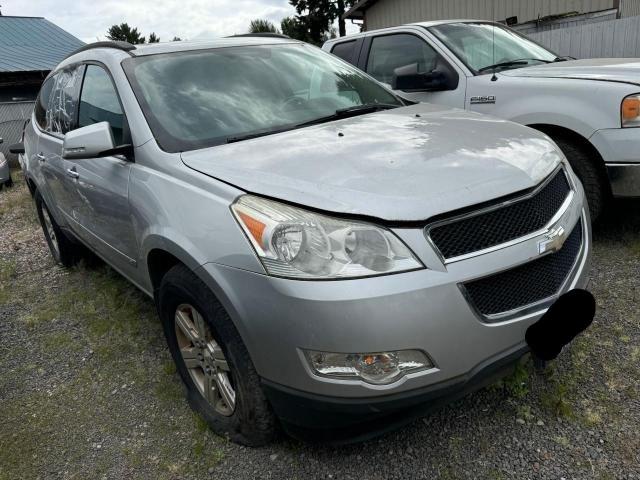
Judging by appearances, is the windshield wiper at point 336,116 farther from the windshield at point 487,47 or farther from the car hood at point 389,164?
the windshield at point 487,47

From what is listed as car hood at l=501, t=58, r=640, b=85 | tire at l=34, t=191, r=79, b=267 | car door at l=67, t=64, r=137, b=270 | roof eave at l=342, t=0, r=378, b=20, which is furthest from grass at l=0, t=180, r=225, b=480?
roof eave at l=342, t=0, r=378, b=20

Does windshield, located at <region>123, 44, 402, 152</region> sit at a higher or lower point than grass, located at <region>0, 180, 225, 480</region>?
higher

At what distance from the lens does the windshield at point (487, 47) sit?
15.4 feet

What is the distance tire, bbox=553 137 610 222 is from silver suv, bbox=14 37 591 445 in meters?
1.44

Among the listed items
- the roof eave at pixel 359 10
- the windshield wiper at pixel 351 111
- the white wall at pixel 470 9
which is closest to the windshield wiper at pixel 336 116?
the windshield wiper at pixel 351 111

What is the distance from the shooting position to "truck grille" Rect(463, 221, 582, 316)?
184cm

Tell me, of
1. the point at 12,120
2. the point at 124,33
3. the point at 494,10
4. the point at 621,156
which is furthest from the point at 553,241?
the point at 124,33

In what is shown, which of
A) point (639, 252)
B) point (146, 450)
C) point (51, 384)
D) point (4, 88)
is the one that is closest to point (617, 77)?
point (639, 252)

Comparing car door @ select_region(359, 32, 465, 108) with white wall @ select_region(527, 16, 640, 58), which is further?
white wall @ select_region(527, 16, 640, 58)

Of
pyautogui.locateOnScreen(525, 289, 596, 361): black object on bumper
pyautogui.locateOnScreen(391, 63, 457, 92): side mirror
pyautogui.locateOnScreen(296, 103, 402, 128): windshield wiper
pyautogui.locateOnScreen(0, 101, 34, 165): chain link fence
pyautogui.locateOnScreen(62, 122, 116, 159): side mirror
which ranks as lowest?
pyautogui.locateOnScreen(0, 101, 34, 165): chain link fence

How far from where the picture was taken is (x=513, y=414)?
2363 mm

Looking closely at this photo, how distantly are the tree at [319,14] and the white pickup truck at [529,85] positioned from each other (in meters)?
28.2

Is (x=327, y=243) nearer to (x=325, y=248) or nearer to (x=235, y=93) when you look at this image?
(x=325, y=248)

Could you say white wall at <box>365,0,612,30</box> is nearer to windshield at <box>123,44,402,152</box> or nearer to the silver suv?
windshield at <box>123,44,402,152</box>
